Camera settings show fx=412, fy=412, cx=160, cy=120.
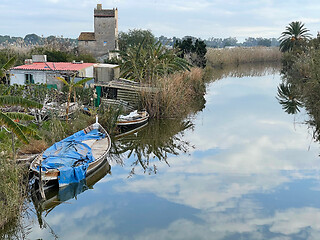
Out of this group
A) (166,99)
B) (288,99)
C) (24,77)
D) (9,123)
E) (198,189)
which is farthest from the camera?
(288,99)

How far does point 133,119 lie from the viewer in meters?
19.0

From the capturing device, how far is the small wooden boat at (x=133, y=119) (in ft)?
60.5

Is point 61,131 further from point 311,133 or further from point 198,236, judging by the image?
point 311,133

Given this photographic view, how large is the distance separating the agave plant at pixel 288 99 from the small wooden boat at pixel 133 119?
9.63m

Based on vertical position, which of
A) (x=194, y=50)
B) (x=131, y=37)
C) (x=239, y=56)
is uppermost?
(x=131, y=37)

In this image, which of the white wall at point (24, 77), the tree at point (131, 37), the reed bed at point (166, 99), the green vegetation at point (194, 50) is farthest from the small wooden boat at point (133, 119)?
the tree at point (131, 37)

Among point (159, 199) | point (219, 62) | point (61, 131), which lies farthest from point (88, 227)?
point (219, 62)

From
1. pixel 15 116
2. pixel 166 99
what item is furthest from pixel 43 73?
pixel 15 116

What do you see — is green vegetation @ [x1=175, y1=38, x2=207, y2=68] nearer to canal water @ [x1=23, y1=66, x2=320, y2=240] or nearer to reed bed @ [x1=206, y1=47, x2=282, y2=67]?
reed bed @ [x1=206, y1=47, x2=282, y2=67]

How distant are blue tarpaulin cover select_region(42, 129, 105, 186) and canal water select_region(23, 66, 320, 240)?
0.42 m

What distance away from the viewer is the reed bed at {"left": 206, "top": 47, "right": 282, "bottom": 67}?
179ft

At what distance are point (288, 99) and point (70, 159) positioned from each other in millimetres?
20589

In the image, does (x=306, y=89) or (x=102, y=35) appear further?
(x=102, y=35)

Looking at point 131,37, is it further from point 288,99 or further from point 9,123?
point 9,123
